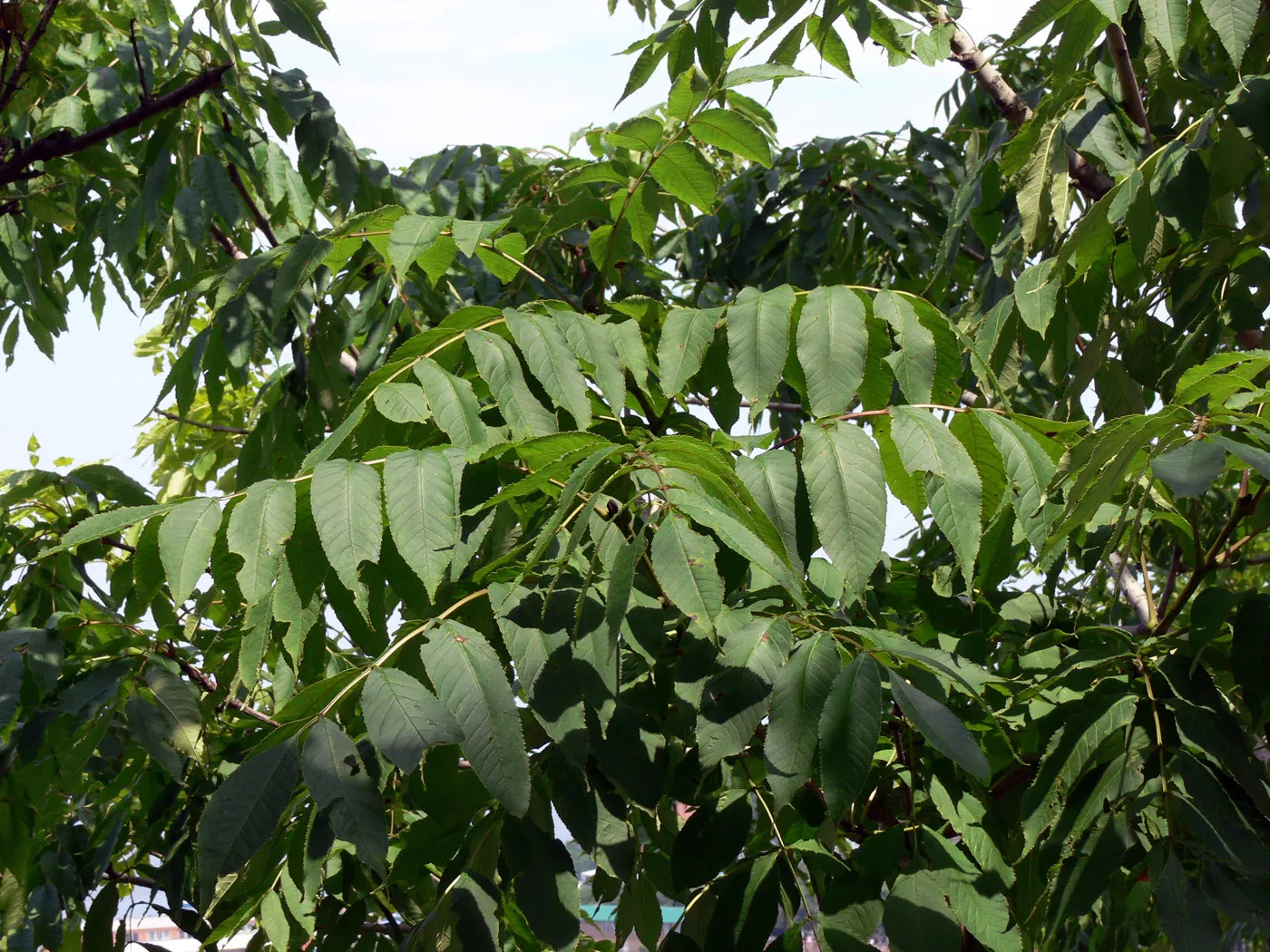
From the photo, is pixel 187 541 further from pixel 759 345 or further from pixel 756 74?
pixel 756 74

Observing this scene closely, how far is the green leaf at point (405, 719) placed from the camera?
43.8 inches

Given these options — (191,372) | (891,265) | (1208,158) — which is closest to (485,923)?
(191,372)

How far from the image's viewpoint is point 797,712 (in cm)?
117

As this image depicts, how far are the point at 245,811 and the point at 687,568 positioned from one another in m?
0.50

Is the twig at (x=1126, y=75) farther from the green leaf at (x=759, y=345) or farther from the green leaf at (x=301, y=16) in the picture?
the green leaf at (x=301, y=16)

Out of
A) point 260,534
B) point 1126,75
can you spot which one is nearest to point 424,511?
point 260,534

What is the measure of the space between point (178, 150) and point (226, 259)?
1024 millimetres

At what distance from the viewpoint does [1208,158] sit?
1.85 meters

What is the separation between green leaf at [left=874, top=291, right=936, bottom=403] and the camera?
5.18 ft

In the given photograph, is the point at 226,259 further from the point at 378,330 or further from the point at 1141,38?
the point at 1141,38

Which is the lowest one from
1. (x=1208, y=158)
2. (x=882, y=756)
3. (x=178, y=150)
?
(x=882, y=756)

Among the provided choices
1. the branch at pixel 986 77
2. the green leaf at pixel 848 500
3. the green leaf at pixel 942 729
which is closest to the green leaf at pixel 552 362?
the green leaf at pixel 848 500

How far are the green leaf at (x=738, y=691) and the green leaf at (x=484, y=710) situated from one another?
0.19m

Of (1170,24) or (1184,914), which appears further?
(1170,24)
